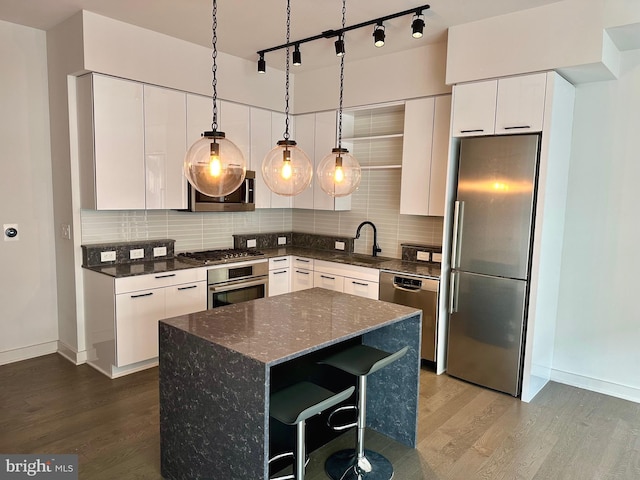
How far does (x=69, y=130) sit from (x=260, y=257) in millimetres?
2027

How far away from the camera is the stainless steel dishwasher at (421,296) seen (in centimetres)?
382

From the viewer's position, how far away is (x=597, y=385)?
11.9ft

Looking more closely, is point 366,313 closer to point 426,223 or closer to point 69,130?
point 426,223

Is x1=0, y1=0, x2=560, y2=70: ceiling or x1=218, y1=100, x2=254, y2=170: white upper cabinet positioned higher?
x1=0, y1=0, x2=560, y2=70: ceiling

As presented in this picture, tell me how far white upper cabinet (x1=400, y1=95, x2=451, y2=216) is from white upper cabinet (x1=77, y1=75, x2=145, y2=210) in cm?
240

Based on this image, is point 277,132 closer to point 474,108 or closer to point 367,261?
point 367,261

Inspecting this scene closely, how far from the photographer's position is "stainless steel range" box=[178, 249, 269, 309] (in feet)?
13.5

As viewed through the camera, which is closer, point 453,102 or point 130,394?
point 130,394

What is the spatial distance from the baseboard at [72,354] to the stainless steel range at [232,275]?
1157 millimetres

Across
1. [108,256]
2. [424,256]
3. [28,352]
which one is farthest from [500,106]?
[28,352]

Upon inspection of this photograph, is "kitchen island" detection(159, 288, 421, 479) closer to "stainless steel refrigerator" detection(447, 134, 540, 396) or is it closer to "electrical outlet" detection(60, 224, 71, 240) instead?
"stainless steel refrigerator" detection(447, 134, 540, 396)

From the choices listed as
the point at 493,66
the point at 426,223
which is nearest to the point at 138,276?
the point at 426,223

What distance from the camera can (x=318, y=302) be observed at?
9.27ft

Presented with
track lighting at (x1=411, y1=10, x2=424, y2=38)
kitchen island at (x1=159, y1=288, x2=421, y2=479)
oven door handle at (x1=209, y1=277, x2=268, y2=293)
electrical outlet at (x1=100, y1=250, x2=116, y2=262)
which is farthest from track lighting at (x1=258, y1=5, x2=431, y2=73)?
electrical outlet at (x1=100, y1=250, x2=116, y2=262)
